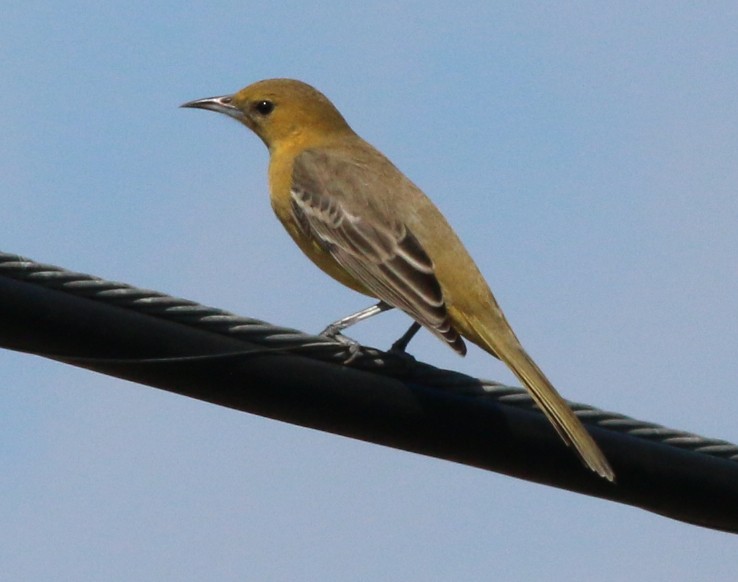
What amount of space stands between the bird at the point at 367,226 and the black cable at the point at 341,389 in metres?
0.29

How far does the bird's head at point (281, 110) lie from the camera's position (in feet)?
36.6

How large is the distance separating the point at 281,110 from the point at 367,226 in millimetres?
2327

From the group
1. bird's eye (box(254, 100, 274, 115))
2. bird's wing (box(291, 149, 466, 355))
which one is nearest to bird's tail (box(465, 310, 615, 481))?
bird's wing (box(291, 149, 466, 355))

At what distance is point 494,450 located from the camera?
602cm

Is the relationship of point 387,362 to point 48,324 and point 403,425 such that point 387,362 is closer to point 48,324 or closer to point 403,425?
point 403,425

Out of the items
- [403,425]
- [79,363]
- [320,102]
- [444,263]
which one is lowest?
[79,363]

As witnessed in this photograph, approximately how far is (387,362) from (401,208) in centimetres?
344

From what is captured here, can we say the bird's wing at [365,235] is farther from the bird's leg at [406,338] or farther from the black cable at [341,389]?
the black cable at [341,389]

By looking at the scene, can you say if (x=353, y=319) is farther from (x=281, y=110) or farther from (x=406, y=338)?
(x=281, y=110)

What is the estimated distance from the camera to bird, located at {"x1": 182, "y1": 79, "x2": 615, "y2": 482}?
8.14m

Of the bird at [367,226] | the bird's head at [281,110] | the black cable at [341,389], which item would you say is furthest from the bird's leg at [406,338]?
the bird's head at [281,110]

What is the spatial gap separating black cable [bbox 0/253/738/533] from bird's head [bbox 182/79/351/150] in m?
4.84

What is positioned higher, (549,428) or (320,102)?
(320,102)

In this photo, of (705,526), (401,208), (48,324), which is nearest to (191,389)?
(48,324)
